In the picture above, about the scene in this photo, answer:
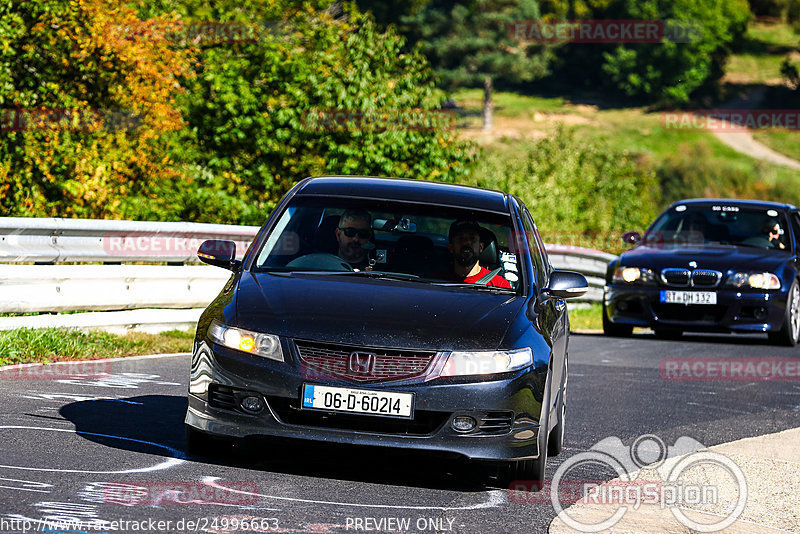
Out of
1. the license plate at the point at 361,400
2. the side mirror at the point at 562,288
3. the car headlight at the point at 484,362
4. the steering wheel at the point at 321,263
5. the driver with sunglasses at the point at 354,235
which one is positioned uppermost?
the driver with sunglasses at the point at 354,235

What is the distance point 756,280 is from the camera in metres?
15.1

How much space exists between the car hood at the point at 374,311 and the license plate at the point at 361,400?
0.72ft

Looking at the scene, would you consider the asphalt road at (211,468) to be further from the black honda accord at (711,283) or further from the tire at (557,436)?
the black honda accord at (711,283)

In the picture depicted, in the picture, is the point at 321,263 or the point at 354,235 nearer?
the point at 321,263

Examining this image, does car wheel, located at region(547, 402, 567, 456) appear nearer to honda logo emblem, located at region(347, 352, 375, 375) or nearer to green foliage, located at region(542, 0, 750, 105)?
honda logo emblem, located at region(347, 352, 375, 375)

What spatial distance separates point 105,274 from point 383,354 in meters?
5.80

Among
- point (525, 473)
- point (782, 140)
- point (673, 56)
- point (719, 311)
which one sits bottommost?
point (782, 140)

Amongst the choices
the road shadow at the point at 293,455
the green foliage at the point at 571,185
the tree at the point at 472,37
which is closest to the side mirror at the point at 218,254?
the road shadow at the point at 293,455

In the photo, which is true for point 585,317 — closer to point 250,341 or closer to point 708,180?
point 250,341

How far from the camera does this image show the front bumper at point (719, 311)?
15.0 m

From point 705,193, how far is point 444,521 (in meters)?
74.7

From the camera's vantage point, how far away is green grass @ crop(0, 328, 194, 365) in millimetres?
9867

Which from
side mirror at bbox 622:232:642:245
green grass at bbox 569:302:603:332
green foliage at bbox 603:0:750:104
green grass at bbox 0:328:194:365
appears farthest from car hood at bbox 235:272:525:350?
green foliage at bbox 603:0:750:104

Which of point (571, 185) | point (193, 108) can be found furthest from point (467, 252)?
point (571, 185)
